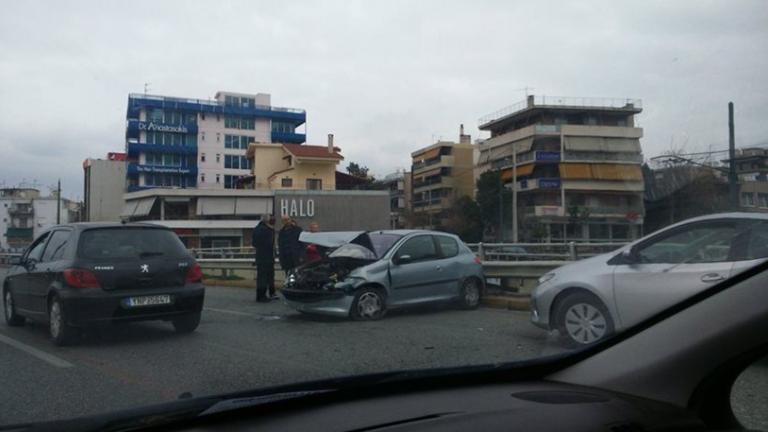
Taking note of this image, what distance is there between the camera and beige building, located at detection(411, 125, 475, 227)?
11023mm

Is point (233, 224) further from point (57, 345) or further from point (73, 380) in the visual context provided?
point (73, 380)

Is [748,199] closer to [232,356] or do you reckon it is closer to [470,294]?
[232,356]

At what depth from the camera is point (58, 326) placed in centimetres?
655

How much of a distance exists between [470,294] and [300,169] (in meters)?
7.54

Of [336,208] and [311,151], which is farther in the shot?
[311,151]

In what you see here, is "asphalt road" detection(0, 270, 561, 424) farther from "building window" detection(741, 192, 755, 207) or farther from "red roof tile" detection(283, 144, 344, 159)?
A: "red roof tile" detection(283, 144, 344, 159)

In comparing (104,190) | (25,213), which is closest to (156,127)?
(25,213)

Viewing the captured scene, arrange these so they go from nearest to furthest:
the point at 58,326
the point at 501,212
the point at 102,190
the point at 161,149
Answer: the point at 58,326 → the point at 501,212 → the point at 102,190 → the point at 161,149

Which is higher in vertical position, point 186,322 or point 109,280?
point 109,280

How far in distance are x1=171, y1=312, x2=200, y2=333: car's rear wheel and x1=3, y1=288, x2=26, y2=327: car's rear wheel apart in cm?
241

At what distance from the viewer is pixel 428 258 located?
10.1m

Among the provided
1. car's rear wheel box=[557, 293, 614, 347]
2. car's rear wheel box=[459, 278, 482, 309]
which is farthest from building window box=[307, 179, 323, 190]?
car's rear wheel box=[557, 293, 614, 347]

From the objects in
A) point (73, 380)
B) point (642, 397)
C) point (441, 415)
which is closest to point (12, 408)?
point (73, 380)

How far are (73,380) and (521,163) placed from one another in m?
5.16
